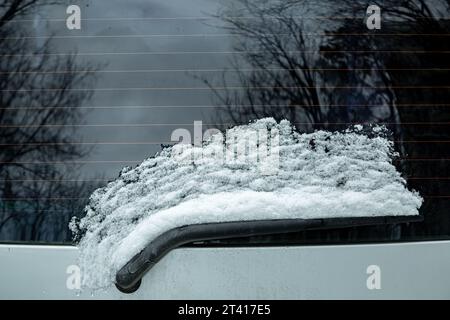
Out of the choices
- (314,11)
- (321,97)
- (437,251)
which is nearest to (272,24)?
(314,11)

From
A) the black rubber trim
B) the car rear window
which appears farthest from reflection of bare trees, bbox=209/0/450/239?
the black rubber trim

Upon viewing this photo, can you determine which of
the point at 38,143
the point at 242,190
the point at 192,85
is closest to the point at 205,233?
the point at 242,190

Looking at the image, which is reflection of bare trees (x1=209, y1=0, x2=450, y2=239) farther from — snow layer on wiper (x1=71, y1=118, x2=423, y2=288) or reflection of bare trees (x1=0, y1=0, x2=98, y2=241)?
reflection of bare trees (x1=0, y1=0, x2=98, y2=241)

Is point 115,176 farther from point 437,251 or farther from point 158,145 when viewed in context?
point 437,251

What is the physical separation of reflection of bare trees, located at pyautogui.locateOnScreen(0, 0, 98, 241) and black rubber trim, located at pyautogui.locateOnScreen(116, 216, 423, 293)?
29 cm

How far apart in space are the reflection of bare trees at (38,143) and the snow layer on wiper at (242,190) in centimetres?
12

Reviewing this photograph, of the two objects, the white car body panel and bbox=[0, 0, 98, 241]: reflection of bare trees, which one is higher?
bbox=[0, 0, 98, 241]: reflection of bare trees

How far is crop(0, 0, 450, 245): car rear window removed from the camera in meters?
2.13

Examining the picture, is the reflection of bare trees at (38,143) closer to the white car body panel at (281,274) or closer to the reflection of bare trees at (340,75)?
the white car body panel at (281,274)

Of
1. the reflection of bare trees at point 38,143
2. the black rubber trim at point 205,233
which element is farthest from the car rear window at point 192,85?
the black rubber trim at point 205,233

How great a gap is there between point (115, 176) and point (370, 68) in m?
1.00

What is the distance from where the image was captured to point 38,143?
2.14 metres

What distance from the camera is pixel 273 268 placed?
207 cm

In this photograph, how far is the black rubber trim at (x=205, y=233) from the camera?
2000mm
